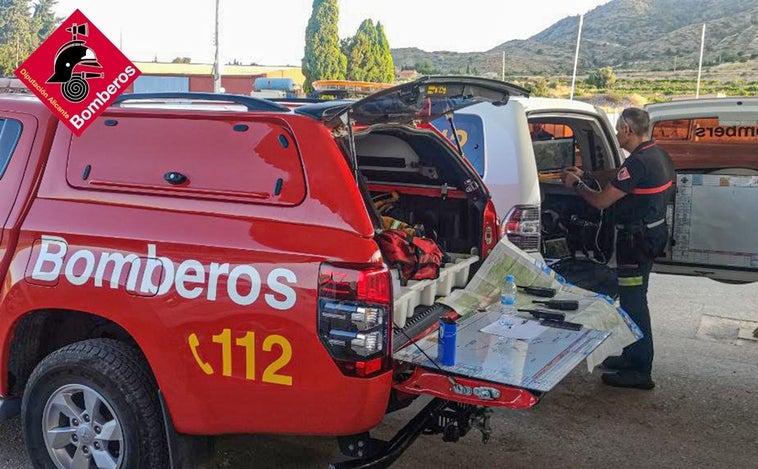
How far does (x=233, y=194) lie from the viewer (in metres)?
3.15

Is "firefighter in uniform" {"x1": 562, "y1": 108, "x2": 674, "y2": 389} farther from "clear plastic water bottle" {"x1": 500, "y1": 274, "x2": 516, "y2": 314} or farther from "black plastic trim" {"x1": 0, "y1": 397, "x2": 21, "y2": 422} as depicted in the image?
"black plastic trim" {"x1": 0, "y1": 397, "x2": 21, "y2": 422}

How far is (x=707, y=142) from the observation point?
6117 millimetres

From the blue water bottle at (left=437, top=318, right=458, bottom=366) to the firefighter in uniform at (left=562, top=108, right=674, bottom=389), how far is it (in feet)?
8.31

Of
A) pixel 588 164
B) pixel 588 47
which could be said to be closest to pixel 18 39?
pixel 588 47

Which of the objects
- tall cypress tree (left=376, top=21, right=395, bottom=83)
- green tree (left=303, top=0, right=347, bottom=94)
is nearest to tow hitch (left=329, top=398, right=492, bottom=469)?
green tree (left=303, top=0, right=347, bottom=94)

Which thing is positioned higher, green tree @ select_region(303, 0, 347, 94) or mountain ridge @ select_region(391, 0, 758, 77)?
mountain ridge @ select_region(391, 0, 758, 77)

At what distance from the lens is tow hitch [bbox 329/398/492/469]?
3.05 m

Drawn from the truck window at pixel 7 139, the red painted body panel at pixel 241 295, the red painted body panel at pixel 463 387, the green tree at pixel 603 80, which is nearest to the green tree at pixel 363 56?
the green tree at pixel 603 80

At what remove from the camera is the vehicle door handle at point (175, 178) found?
327 centimetres

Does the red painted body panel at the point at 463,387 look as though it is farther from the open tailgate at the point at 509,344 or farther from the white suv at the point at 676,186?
the white suv at the point at 676,186

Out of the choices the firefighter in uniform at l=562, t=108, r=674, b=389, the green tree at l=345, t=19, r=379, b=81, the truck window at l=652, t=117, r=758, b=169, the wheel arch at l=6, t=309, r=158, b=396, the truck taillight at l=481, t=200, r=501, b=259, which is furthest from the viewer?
the green tree at l=345, t=19, r=379, b=81

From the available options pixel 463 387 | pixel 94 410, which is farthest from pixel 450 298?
pixel 94 410

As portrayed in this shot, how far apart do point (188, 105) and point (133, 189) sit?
0.70 meters

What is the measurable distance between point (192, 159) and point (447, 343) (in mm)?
1345
